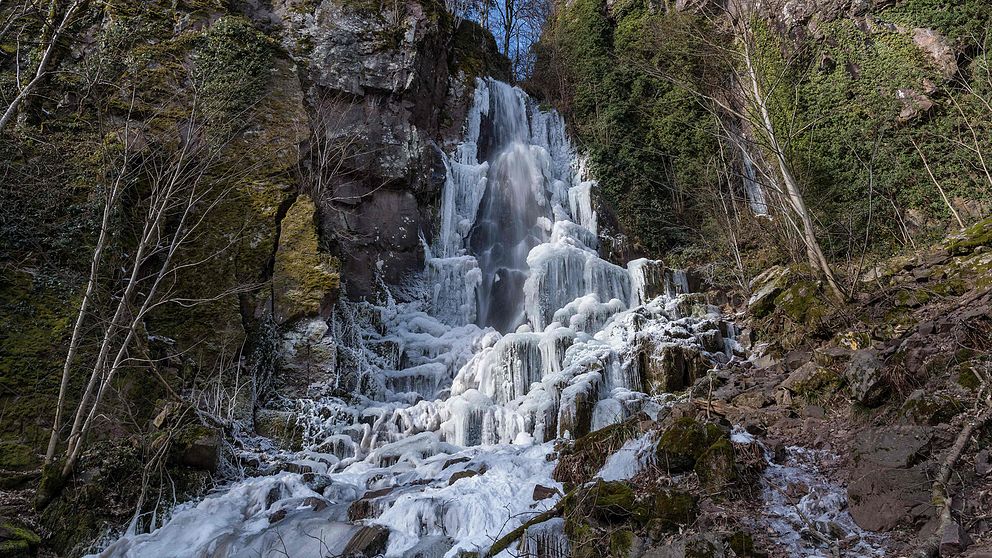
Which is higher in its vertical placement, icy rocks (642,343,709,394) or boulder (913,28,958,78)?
boulder (913,28,958,78)

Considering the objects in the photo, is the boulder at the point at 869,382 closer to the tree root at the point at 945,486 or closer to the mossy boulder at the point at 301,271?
the tree root at the point at 945,486

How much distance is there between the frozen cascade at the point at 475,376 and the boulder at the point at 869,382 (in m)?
2.19

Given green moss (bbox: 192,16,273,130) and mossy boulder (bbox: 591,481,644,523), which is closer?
mossy boulder (bbox: 591,481,644,523)

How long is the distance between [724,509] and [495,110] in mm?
15856

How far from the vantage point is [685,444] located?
477 cm

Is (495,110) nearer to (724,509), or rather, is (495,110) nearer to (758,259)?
(758,259)

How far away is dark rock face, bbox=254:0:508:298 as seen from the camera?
42.2 ft

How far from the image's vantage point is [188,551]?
5.70 m

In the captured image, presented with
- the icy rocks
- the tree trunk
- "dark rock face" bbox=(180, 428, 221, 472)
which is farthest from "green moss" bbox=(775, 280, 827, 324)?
"dark rock face" bbox=(180, 428, 221, 472)

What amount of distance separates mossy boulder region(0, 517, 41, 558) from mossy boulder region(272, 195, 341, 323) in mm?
4998

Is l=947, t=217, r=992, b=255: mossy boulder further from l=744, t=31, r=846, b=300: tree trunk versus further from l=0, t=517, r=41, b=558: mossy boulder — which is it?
l=0, t=517, r=41, b=558: mossy boulder

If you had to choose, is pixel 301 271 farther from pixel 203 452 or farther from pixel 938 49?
pixel 938 49

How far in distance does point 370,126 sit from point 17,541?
11.1 meters

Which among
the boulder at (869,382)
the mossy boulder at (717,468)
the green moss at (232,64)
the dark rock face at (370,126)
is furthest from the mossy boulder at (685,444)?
the green moss at (232,64)
